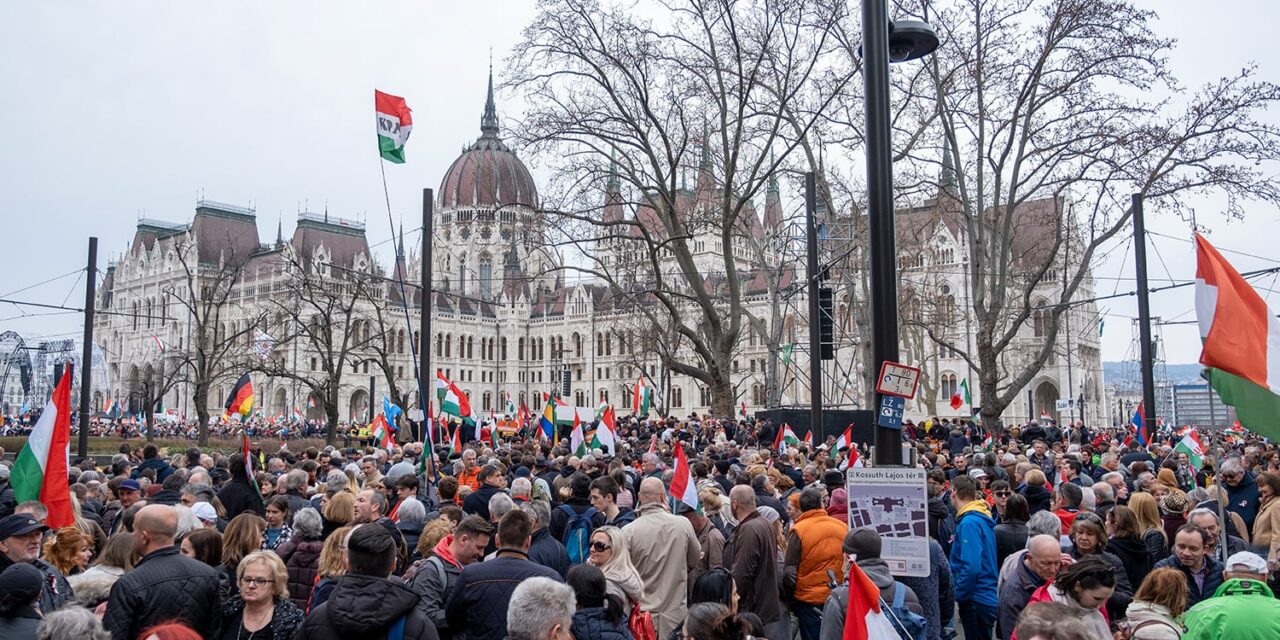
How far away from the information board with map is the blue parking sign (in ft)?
1.77

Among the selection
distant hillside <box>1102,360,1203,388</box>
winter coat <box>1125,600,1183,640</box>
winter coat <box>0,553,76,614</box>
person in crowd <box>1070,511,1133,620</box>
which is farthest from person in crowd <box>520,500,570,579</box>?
distant hillside <box>1102,360,1203,388</box>

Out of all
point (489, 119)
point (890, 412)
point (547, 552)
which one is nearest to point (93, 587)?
point (547, 552)

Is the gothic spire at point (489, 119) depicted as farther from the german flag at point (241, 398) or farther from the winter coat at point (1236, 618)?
the winter coat at point (1236, 618)

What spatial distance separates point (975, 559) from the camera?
7.41m

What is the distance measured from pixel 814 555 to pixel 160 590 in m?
4.21

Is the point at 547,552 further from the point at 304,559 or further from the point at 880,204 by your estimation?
the point at 880,204

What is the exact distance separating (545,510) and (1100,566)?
385cm

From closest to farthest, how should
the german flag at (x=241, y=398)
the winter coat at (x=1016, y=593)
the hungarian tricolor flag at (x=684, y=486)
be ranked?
the winter coat at (x=1016, y=593) < the hungarian tricolor flag at (x=684, y=486) < the german flag at (x=241, y=398)

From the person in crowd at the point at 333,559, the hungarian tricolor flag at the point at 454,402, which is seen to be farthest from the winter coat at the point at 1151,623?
the hungarian tricolor flag at the point at 454,402

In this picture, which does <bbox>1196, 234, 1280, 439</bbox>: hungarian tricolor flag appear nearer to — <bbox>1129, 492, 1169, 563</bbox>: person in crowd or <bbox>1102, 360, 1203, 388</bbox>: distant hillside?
<bbox>1129, 492, 1169, 563</bbox>: person in crowd

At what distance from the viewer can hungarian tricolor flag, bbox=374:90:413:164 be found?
17.7 metres

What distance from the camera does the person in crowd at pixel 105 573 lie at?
17.0 ft

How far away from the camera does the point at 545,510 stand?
719 centimetres

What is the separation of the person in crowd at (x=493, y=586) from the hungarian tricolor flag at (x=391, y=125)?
13.8 m
